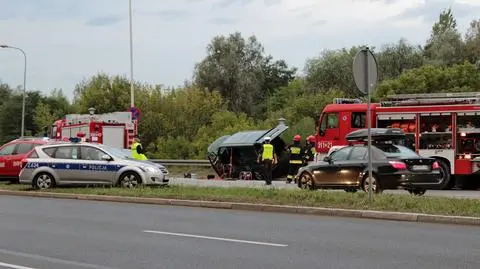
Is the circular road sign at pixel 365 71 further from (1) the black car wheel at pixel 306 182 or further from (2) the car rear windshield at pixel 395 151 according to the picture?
(1) the black car wheel at pixel 306 182

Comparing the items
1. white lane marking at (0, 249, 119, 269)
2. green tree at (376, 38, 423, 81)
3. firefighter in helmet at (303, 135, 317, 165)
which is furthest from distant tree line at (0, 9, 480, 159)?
white lane marking at (0, 249, 119, 269)

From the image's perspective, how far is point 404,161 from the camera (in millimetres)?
16812

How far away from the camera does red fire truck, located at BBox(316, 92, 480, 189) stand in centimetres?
2103

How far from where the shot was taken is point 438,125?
2178 cm

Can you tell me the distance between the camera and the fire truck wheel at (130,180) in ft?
63.9

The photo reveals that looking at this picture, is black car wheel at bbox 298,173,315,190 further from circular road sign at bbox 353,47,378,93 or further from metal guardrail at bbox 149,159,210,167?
metal guardrail at bbox 149,159,210,167

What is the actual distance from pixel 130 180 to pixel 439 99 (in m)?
10.3

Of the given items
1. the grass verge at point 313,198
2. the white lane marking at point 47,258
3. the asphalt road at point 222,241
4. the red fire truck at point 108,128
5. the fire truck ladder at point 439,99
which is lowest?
the white lane marking at point 47,258

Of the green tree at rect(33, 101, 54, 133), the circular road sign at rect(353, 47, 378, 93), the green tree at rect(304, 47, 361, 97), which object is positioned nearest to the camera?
the circular road sign at rect(353, 47, 378, 93)

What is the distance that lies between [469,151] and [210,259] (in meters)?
14.7

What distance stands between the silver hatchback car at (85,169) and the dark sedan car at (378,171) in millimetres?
4763

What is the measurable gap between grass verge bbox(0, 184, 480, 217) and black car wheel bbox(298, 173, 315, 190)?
84.8 inches

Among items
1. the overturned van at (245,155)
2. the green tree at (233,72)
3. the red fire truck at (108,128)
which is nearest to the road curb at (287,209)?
the overturned van at (245,155)

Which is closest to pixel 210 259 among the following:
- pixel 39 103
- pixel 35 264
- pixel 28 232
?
pixel 35 264
